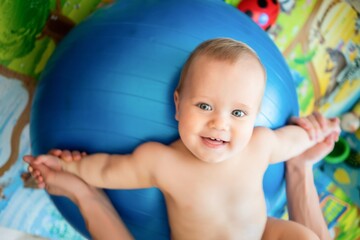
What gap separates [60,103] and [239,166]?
493 mm

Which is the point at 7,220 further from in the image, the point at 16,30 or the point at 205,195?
the point at 205,195

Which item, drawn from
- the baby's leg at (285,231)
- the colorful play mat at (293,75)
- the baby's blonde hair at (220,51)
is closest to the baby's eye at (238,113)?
the baby's blonde hair at (220,51)

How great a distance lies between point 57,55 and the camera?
3.92ft

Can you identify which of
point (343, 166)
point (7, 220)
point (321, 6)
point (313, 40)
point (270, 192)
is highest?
point (321, 6)

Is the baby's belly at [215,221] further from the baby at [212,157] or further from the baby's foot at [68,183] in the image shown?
the baby's foot at [68,183]

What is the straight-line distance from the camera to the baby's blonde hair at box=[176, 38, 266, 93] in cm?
94

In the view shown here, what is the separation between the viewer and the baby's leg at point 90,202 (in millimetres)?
1097

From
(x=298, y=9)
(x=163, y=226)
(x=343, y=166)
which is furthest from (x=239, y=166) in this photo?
(x=343, y=166)

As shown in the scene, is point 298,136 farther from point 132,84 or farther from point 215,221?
point 132,84

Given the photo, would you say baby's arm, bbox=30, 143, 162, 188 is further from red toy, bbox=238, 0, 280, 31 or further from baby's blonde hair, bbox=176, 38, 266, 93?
red toy, bbox=238, 0, 280, 31

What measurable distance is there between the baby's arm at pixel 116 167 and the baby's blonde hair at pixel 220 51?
19 centimetres

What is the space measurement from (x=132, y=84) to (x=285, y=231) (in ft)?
1.83

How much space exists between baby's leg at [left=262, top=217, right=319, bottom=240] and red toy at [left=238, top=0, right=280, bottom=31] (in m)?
0.81

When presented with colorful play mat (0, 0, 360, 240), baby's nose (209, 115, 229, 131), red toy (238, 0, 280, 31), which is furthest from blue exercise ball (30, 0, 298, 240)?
red toy (238, 0, 280, 31)
